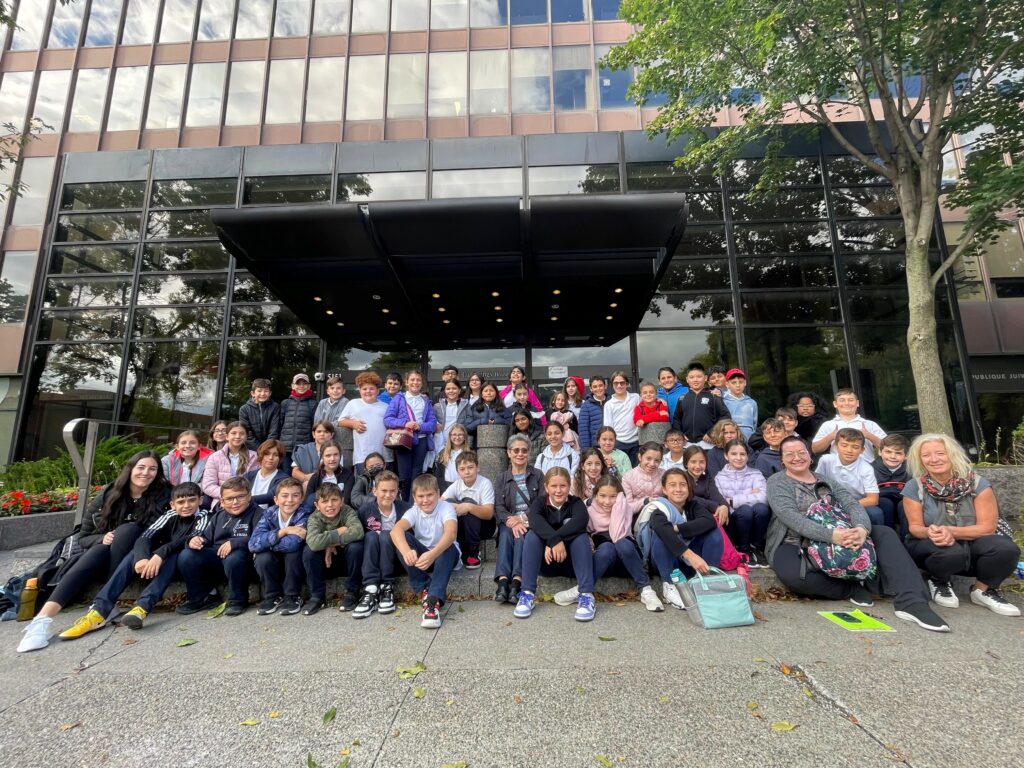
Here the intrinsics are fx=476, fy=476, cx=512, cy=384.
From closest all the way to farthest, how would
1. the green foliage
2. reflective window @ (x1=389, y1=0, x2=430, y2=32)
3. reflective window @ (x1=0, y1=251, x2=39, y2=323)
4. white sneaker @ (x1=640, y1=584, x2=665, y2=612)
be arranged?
white sneaker @ (x1=640, y1=584, x2=665, y2=612), the green foliage, reflective window @ (x1=0, y1=251, x2=39, y2=323), reflective window @ (x1=389, y1=0, x2=430, y2=32)

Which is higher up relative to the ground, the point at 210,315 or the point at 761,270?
the point at 761,270

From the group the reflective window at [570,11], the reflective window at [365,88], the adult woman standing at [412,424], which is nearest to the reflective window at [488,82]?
the reflective window at [570,11]

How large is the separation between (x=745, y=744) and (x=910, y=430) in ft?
36.0

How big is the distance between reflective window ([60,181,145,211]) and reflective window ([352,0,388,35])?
7807 millimetres

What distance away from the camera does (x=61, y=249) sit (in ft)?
39.5

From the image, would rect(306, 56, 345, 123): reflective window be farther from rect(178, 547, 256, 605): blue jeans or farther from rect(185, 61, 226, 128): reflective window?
rect(178, 547, 256, 605): blue jeans

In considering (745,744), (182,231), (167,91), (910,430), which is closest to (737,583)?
(745,744)

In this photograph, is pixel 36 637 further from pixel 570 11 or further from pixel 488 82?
pixel 570 11

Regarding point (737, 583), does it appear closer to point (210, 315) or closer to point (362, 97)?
point (210, 315)

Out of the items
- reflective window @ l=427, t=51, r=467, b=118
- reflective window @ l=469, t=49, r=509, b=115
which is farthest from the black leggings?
reflective window @ l=469, t=49, r=509, b=115

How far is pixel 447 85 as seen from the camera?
1386 cm

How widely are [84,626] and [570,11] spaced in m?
17.9

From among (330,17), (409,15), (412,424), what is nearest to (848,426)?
(412,424)

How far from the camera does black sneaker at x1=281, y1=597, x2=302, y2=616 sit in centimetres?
425
